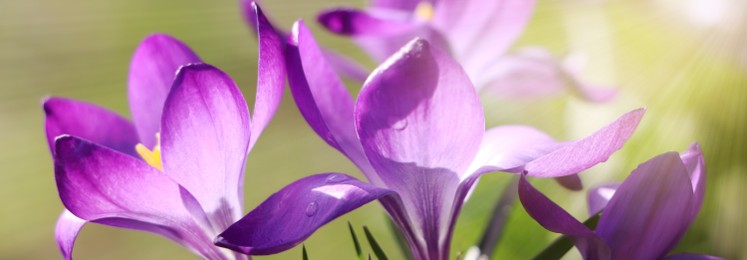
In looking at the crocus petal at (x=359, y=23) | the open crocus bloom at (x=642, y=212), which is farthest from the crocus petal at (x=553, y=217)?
the crocus petal at (x=359, y=23)

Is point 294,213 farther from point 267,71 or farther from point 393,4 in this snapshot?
point 393,4

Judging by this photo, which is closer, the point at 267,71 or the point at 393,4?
the point at 267,71

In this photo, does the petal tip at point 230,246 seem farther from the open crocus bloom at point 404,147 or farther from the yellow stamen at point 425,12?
the yellow stamen at point 425,12

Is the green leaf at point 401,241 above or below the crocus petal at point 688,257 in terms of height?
below

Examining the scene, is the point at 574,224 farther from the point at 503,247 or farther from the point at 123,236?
the point at 123,236

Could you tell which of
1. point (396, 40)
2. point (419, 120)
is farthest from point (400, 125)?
point (396, 40)

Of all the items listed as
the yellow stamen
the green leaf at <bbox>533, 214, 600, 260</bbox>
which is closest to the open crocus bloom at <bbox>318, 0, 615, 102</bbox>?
the yellow stamen

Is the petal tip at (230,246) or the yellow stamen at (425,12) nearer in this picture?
the petal tip at (230,246)
